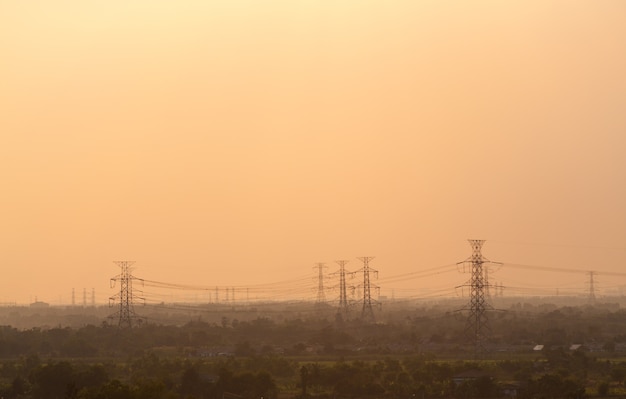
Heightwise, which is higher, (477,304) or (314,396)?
(477,304)

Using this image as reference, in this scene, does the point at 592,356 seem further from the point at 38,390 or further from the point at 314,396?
the point at 38,390

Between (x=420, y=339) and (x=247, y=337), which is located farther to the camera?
(x=247, y=337)

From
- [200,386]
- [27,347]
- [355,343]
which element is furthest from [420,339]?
[200,386]

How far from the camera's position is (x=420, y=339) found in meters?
92.6

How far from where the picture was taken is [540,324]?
10969 cm

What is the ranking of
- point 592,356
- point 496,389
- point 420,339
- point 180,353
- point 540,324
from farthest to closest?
point 540,324
point 420,339
point 180,353
point 592,356
point 496,389

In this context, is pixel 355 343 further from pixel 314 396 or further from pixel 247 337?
pixel 314 396

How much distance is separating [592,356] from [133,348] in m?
38.1

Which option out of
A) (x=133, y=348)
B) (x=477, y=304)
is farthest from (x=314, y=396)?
(x=133, y=348)

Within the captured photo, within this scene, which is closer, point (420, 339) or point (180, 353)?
point (180, 353)

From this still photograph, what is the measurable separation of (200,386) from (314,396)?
6.20 metres

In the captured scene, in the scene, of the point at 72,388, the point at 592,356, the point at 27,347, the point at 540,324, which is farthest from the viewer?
the point at 540,324

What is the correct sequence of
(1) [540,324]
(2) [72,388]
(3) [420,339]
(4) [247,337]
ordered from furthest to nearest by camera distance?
(1) [540,324], (4) [247,337], (3) [420,339], (2) [72,388]

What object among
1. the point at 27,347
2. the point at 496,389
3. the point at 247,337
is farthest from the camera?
the point at 247,337
